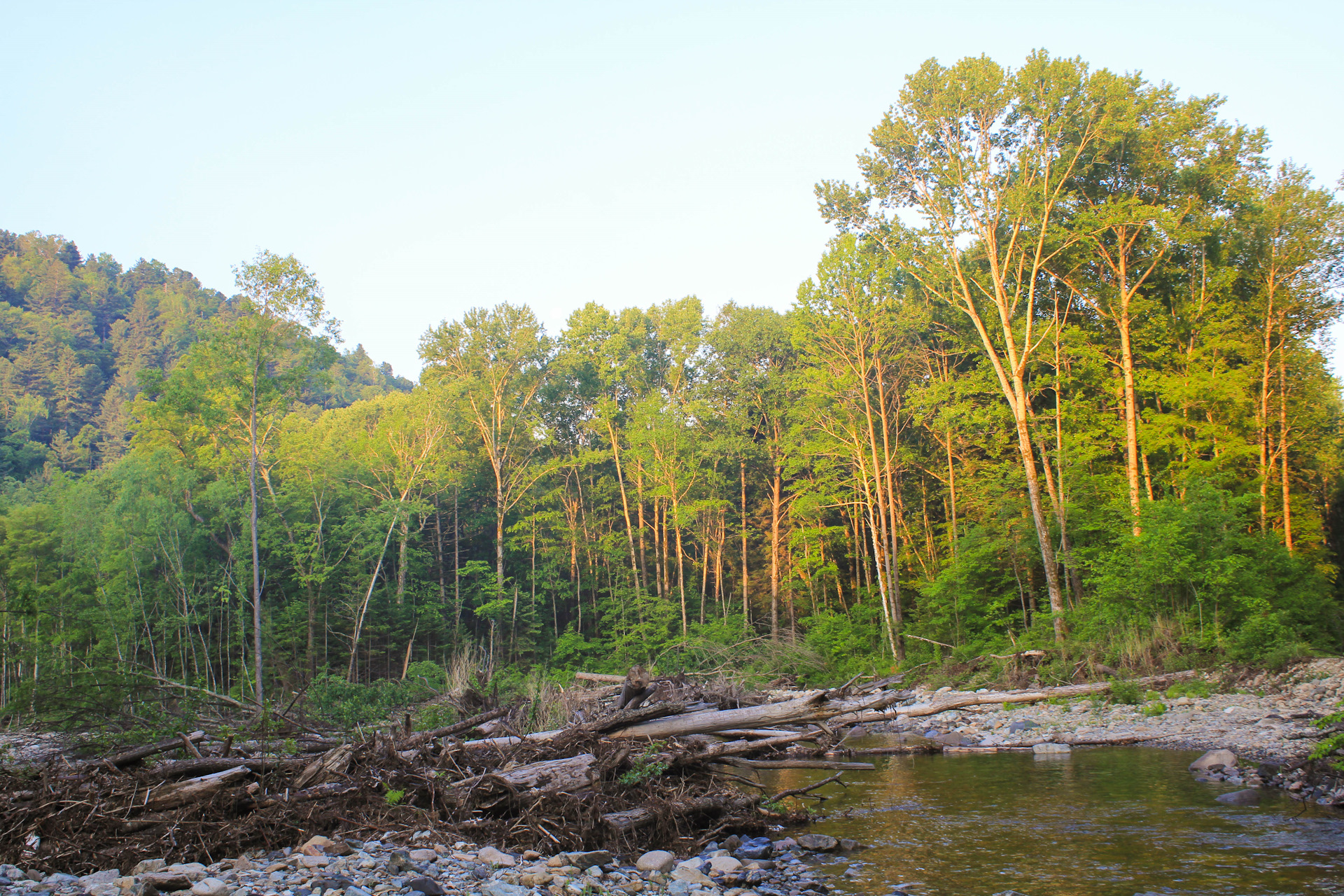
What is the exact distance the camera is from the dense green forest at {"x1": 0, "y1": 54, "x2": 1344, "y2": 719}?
18547 mm

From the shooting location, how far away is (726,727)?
7.95 meters

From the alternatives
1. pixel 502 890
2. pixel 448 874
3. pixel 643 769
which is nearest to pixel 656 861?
pixel 643 769

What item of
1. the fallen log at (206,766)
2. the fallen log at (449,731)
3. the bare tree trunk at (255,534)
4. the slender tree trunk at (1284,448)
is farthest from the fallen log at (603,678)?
the slender tree trunk at (1284,448)

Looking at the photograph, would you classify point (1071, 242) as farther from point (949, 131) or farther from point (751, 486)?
point (751, 486)

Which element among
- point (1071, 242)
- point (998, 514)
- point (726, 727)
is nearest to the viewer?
point (726, 727)

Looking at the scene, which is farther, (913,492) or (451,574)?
(451,574)

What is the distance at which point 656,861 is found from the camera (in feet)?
19.1

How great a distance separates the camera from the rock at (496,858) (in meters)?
5.53

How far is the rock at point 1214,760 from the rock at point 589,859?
6.63 m

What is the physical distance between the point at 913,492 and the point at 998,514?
732 centimetres

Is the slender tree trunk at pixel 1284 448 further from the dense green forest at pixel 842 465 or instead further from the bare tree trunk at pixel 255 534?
the bare tree trunk at pixel 255 534

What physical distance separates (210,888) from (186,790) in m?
1.78

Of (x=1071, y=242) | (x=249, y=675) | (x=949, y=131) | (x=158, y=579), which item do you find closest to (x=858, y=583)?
(x=1071, y=242)

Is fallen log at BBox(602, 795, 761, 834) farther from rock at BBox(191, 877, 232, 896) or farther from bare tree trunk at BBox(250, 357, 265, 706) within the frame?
bare tree trunk at BBox(250, 357, 265, 706)
